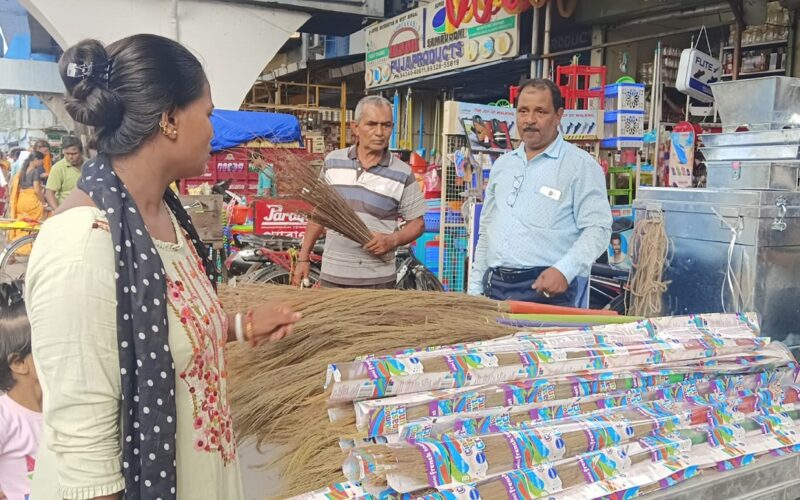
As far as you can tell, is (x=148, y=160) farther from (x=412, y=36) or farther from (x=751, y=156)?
(x=412, y=36)

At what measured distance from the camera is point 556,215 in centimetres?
256

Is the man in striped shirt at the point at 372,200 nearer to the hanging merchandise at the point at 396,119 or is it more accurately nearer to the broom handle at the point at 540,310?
the broom handle at the point at 540,310

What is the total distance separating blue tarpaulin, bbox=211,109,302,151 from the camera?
329 inches

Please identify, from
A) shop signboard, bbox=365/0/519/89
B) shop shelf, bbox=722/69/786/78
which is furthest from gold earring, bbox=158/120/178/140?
shop signboard, bbox=365/0/519/89


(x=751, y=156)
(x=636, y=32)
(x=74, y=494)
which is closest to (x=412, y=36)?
(x=636, y=32)

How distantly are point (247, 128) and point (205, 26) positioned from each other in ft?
5.10

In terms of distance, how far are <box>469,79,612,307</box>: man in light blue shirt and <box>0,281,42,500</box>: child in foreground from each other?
1.64 m

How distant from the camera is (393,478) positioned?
3.84ft

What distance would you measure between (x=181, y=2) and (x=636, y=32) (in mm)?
5644

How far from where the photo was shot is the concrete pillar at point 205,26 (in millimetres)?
8094

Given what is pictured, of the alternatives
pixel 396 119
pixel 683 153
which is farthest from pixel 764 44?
pixel 396 119

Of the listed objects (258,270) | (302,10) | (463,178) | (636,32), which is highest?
(302,10)

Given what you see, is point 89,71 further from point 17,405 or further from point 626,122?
point 626,122

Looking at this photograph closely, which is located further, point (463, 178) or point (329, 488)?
point (463, 178)
